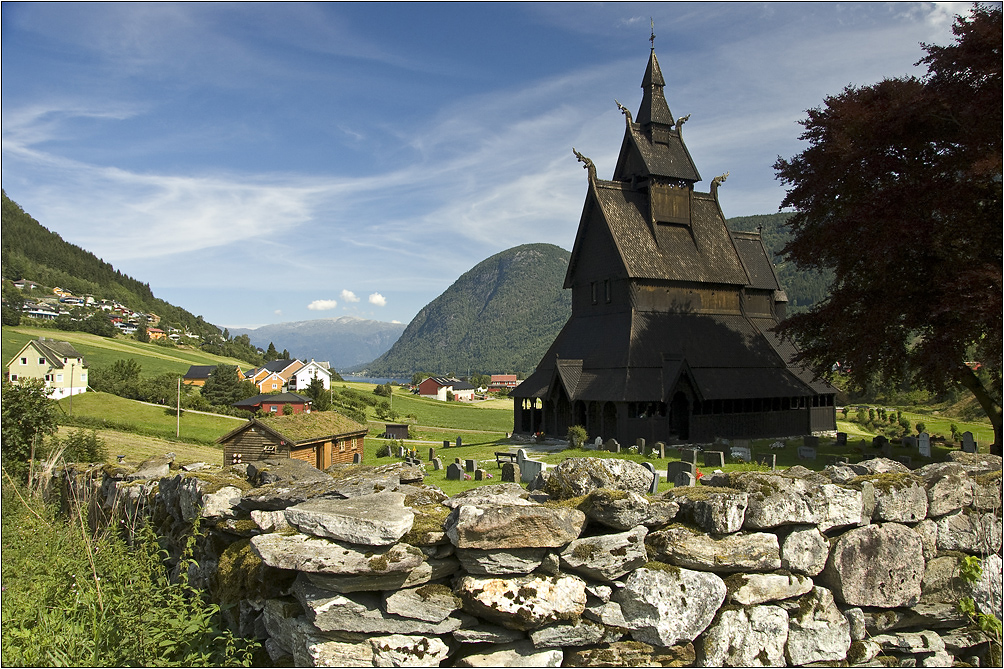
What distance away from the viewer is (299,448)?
21234mm

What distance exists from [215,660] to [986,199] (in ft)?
67.7

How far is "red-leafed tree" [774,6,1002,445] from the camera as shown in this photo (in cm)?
1728

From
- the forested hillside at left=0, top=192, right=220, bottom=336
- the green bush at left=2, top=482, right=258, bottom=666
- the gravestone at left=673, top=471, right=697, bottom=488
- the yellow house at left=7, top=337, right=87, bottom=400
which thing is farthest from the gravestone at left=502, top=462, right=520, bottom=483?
the forested hillside at left=0, top=192, right=220, bottom=336

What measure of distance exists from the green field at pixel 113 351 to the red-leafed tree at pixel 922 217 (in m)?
72.9

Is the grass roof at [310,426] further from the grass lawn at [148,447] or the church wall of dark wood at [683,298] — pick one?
the church wall of dark wood at [683,298]

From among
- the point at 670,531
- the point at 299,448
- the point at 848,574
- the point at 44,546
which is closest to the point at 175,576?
the point at 44,546

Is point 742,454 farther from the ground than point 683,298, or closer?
closer

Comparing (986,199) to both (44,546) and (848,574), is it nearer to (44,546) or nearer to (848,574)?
(848,574)

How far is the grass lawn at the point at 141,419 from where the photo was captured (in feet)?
139

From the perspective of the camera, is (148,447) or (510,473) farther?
(148,447)

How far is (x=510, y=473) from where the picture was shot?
16812mm

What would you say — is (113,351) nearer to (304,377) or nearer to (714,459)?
(304,377)

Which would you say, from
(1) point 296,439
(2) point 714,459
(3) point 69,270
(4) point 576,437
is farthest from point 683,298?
(3) point 69,270

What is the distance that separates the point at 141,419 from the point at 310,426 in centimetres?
3337
